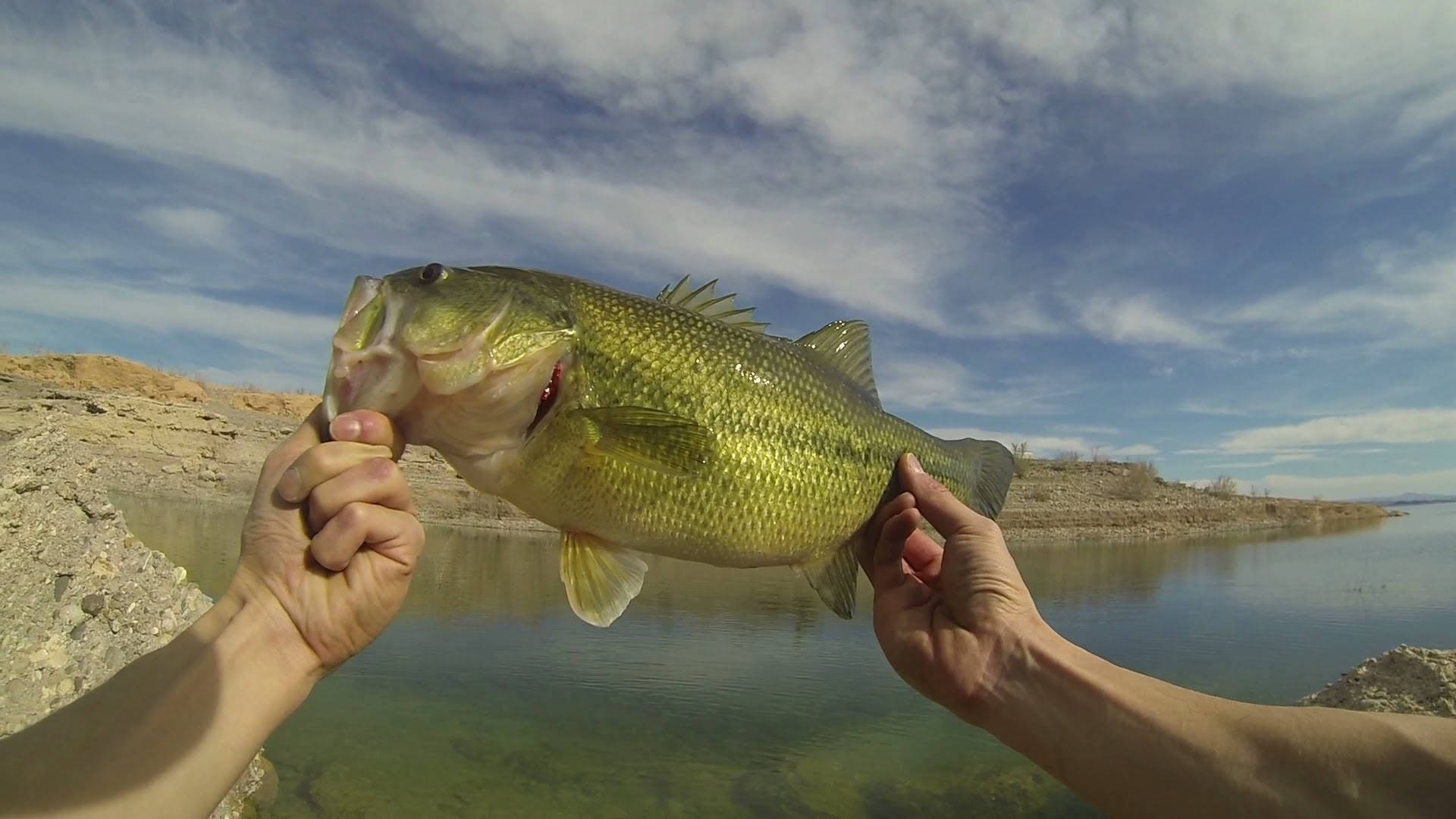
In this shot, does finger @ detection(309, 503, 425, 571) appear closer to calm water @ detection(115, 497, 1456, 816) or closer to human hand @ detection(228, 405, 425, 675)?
human hand @ detection(228, 405, 425, 675)

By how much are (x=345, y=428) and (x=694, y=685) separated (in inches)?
363

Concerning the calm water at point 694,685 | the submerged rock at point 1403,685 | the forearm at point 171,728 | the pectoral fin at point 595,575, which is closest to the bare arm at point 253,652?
the forearm at point 171,728

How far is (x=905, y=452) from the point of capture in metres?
3.40

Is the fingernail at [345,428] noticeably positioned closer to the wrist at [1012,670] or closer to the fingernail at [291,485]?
the fingernail at [291,485]

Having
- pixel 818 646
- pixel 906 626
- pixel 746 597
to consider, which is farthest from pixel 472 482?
pixel 746 597

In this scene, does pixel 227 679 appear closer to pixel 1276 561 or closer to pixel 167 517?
pixel 167 517

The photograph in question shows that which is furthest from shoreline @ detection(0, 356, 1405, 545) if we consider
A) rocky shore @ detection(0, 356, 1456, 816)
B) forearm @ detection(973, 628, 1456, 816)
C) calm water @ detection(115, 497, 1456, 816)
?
forearm @ detection(973, 628, 1456, 816)

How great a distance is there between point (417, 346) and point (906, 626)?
2.05m

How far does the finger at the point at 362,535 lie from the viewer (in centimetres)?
204

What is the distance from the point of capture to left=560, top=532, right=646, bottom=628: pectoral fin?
2.73m

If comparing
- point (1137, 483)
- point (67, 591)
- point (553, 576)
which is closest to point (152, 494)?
point (553, 576)

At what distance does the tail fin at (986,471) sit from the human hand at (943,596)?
17.7 inches

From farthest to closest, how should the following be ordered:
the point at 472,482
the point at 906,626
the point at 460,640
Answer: the point at 460,640 → the point at 906,626 → the point at 472,482

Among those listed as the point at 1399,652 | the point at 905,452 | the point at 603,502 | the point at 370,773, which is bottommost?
the point at 370,773
